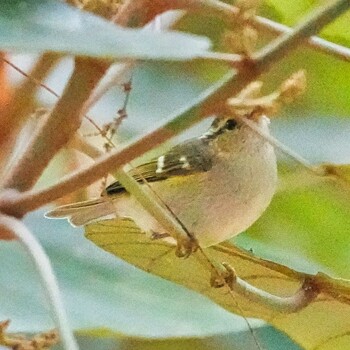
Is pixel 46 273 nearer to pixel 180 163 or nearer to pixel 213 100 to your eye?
pixel 213 100

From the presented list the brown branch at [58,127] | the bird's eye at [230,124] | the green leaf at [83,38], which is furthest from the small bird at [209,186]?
the green leaf at [83,38]

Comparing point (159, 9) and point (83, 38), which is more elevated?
point (159, 9)

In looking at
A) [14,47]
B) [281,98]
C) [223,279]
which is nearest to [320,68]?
[223,279]

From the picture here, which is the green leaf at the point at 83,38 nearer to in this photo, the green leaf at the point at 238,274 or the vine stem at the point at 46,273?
the vine stem at the point at 46,273

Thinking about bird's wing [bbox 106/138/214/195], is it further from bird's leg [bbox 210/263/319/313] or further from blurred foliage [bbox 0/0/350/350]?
bird's leg [bbox 210/263/319/313]

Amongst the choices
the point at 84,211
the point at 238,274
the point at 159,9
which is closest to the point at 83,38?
the point at 159,9

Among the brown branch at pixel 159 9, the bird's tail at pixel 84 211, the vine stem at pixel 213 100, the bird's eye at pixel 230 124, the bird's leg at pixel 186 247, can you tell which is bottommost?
the vine stem at pixel 213 100
